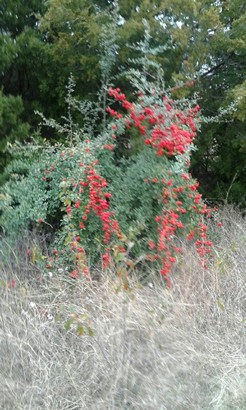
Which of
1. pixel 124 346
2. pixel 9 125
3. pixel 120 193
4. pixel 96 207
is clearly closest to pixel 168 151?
pixel 120 193

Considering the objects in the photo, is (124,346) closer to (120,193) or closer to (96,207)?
(96,207)

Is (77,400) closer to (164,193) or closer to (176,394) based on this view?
(176,394)

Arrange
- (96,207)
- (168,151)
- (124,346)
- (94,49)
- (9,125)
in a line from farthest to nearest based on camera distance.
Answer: (94,49) < (9,125) < (168,151) < (96,207) < (124,346)

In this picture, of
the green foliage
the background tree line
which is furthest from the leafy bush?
the background tree line

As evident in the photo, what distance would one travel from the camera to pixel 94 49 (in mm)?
6992

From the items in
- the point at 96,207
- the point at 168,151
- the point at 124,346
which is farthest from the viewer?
the point at 168,151

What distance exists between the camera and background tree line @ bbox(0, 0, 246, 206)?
6.61 m

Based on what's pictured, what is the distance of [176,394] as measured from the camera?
3654mm

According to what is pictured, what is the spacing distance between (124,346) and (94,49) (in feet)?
13.6

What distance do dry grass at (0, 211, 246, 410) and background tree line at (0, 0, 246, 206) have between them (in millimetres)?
2104

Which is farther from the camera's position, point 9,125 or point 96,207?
point 9,125

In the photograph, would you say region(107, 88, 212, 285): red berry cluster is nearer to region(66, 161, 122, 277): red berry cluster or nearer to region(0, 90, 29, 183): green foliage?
region(66, 161, 122, 277): red berry cluster

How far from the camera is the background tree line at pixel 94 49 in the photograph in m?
6.61

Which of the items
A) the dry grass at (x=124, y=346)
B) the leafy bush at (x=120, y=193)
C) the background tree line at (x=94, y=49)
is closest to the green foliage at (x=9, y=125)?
the background tree line at (x=94, y=49)
